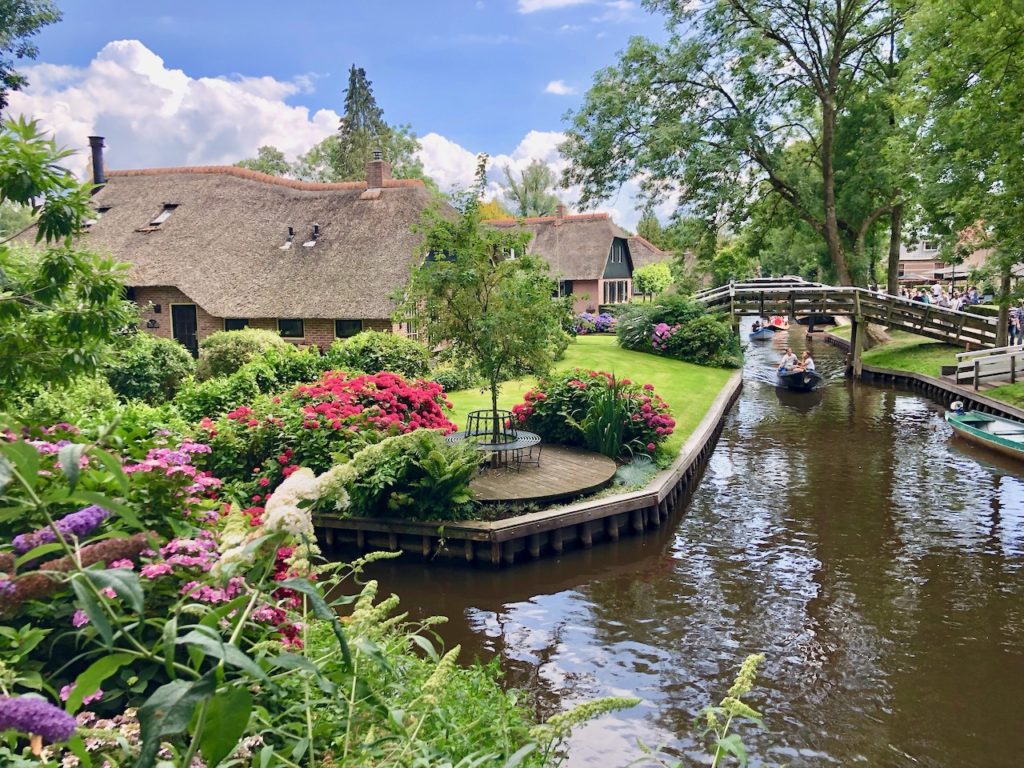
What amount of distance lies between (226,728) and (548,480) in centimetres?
1010

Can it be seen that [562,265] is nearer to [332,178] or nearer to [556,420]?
[332,178]

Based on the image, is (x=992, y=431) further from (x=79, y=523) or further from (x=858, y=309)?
(x=79, y=523)

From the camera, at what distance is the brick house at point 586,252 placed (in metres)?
48.0

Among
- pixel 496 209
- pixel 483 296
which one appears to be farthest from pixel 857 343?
pixel 496 209

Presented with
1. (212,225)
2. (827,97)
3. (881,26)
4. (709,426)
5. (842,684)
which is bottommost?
(842,684)

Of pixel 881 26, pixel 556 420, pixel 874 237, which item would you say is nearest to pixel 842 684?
pixel 556 420

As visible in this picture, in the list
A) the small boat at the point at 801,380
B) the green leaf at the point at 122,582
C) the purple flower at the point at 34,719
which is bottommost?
the small boat at the point at 801,380

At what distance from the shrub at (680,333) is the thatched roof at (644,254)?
31.8m

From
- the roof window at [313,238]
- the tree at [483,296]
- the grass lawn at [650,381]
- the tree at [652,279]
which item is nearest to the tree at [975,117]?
the grass lawn at [650,381]

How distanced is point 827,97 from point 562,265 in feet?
70.2

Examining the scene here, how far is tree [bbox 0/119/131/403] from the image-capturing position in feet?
15.4

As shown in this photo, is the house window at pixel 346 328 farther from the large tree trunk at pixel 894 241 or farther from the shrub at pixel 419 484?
the large tree trunk at pixel 894 241

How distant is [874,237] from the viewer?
3641 centimetres

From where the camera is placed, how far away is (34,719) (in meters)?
1.87
